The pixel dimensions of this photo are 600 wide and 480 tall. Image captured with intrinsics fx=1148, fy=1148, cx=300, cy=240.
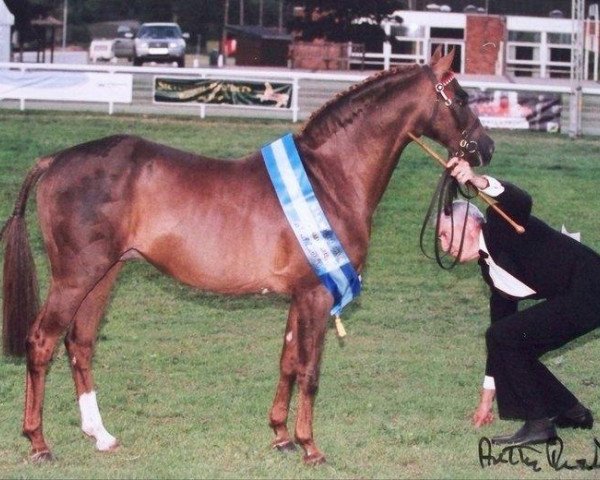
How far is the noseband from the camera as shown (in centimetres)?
651

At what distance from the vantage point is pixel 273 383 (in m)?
8.29

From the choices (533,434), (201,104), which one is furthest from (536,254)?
(201,104)

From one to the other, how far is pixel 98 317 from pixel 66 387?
4.21 ft

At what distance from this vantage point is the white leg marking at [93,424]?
666cm

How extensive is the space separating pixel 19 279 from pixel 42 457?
1041 mm

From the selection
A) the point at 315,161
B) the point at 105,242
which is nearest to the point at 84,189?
the point at 105,242

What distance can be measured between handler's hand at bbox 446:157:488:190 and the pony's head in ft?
0.18

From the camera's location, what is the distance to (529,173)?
18078 millimetres

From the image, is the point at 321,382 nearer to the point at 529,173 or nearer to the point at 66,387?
the point at 66,387

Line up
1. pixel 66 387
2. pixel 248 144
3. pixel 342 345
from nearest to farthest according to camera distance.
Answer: pixel 66 387
pixel 342 345
pixel 248 144

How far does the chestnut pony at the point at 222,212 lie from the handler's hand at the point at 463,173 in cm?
8

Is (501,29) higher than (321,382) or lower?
higher
